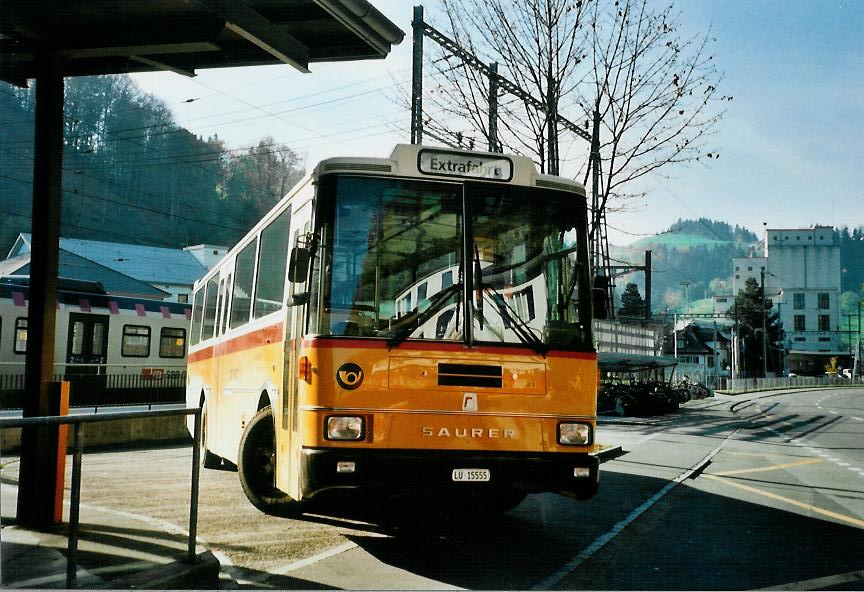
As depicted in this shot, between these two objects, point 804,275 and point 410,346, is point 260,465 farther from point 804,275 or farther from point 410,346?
point 804,275

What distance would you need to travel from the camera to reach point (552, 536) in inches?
290

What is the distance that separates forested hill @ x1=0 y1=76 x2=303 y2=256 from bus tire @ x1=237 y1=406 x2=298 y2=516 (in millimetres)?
2474

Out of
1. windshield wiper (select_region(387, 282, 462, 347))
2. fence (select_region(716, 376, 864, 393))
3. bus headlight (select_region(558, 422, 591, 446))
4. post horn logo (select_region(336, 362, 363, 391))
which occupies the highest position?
windshield wiper (select_region(387, 282, 462, 347))

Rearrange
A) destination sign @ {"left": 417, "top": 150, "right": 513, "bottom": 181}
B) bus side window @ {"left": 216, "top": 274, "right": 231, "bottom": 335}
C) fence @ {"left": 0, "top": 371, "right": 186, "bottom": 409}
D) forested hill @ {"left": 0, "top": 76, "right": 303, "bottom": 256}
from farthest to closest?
fence @ {"left": 0, "top": 371, "right": 186, "bottom": 409} < bus side window @ {"left": 216, "top": 274, "right": 231, "bottom": 335} < forested hill @ {"left": 0, "top": 76, "right": 303, "bottom": 256} < destination sign @ {"left": 417, "top": 150, "right": 513, "bottom": 181}

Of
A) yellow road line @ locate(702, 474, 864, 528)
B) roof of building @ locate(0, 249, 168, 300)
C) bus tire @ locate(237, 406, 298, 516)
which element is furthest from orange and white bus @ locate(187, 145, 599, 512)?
roof of building @ locate(0, 249, 168, 300)

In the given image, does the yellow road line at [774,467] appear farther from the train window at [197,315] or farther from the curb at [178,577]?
the curb at [178,577]

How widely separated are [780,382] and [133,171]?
70.9 m

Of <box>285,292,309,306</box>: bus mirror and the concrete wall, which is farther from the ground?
<box>285,292,309,306</box>: bus mirror

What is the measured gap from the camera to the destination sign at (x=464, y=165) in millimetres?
6344

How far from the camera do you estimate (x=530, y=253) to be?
6398mm

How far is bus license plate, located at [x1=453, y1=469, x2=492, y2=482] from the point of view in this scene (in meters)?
5.89

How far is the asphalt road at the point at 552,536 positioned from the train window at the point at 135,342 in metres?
16.1

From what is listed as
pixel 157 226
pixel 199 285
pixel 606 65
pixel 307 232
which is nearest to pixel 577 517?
pixel 307 232

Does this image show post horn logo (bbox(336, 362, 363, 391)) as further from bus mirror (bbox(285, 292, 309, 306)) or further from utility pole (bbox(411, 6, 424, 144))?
utility pole (bbox(411, 6, 424, 144))
